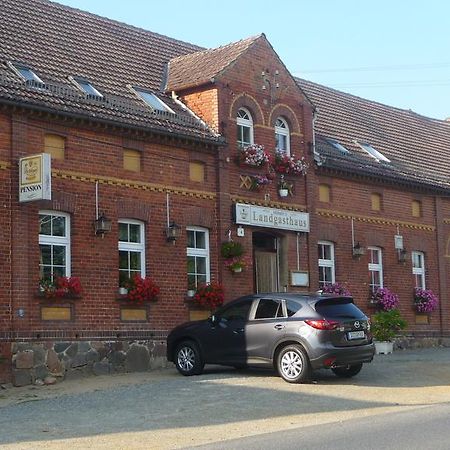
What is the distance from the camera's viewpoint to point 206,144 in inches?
949

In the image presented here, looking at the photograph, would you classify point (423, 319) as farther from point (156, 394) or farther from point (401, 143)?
point (156, 394)

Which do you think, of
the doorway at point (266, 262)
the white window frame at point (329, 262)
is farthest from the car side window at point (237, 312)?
the white window frame at point (329, 262)

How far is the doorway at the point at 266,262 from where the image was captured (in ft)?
84.5

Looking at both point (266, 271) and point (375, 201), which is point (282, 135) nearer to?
point (266, 271)

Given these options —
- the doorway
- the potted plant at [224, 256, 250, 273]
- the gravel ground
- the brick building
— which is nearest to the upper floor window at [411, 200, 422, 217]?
the brick building

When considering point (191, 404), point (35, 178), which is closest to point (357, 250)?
point (35, 178)

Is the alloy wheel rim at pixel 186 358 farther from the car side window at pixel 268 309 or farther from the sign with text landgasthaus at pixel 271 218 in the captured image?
the sign with text landgasthaus at pixel 271 218

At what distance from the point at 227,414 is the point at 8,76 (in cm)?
988

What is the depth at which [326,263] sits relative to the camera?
92.4ft

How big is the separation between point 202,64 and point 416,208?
10.3 metres

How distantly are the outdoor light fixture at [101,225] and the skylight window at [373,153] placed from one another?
12.9 metres

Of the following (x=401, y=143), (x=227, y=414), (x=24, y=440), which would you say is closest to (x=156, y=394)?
(x=227, y=414)

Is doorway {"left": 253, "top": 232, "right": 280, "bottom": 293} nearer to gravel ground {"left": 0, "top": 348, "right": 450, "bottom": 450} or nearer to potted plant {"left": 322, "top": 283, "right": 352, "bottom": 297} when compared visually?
potted plant {"left": 322, "top": 283, "right": 352, "bottom": 297}

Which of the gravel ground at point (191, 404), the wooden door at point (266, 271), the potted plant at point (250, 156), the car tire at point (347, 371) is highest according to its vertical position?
the potted plant at point (250, 156)
